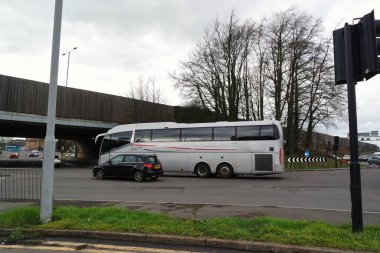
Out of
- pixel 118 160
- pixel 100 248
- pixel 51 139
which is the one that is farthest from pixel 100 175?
pixel 100 248

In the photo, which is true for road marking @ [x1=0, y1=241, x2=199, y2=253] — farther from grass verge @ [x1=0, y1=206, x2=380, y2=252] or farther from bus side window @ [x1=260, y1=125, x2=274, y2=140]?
bus side window @ [x1=260, y1=125, x2=274, y2=140]

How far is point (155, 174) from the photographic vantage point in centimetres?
2195

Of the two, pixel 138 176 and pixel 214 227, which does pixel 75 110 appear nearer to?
pixel 138 176

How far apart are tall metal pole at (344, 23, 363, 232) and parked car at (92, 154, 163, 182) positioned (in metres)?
15.5

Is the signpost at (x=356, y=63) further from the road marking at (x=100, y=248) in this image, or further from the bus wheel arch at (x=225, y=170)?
the bus wheel arch at (x=225, y=170)

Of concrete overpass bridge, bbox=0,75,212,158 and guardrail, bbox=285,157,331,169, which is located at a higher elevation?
concrete overpass bridge, bbox=0,75,212,158

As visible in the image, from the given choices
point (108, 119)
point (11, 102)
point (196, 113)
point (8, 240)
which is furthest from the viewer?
point (196, 113)

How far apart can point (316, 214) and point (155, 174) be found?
13139 millimetres

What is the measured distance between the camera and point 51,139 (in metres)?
8.56

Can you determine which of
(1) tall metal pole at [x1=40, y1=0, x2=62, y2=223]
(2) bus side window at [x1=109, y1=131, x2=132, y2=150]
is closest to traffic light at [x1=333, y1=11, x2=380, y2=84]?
(1) tall metal pole at [x1=40, y1=0, x2=62, y2=223]

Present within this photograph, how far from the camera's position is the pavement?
663 cm

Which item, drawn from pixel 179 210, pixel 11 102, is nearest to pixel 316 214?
pixel 179 210

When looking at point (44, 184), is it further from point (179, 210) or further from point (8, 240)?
point (179, 210)

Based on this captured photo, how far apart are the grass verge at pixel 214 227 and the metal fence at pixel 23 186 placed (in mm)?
4688
